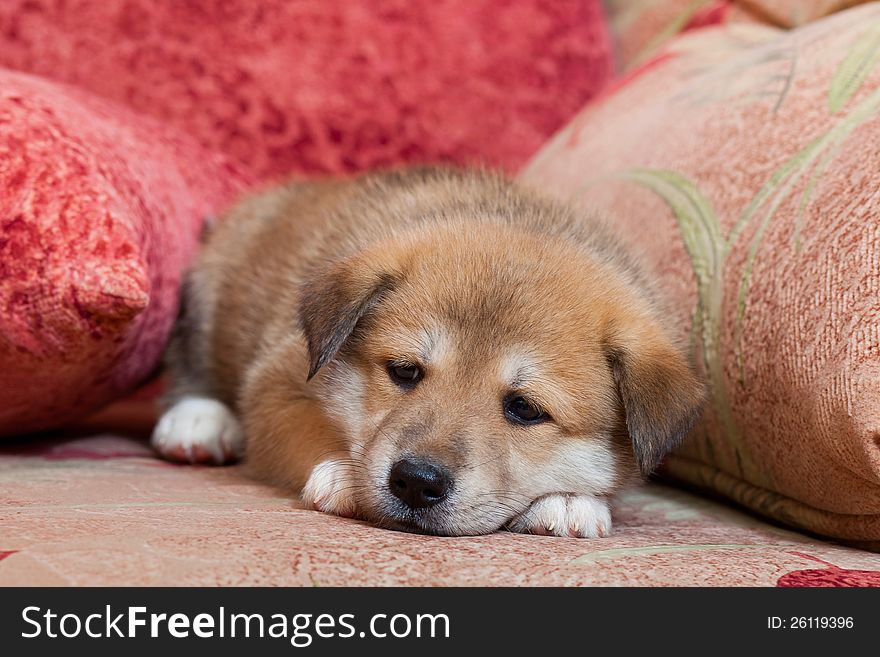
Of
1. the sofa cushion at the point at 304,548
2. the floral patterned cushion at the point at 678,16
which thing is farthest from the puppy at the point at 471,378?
the floral patterned cushion at the point at 678,16

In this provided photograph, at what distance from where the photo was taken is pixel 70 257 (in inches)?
79.4

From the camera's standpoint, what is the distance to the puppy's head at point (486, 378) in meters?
1.89

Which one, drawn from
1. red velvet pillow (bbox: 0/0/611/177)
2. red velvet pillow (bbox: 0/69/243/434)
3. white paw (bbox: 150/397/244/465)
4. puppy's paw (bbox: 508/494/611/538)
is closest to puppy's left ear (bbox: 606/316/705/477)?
puppy's paw (bbox: 508/494/611/538)

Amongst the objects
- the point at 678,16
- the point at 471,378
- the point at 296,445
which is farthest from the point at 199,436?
the point at 678,16

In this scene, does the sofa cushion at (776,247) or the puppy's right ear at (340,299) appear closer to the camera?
the sofa cushion at (776,247)

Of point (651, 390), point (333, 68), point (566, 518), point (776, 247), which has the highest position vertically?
point (333, 68)

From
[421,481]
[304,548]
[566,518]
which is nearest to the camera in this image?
[304,548]

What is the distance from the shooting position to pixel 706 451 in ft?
7.60

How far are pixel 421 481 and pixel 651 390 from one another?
0.54 meters

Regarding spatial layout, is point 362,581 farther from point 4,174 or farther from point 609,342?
point 4,174

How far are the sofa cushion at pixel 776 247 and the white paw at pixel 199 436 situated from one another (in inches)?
47.5

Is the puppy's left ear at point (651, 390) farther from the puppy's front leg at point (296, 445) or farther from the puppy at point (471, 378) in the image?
the puppy's front leg at point (296, 445)

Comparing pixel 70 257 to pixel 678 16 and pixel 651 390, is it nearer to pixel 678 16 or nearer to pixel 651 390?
pixel 651 390

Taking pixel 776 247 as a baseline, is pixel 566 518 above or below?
below
